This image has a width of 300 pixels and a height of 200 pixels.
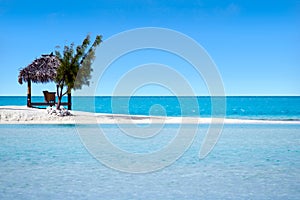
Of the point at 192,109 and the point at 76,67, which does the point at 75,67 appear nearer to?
the point at 76,67

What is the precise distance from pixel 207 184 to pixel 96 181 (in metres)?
2.44

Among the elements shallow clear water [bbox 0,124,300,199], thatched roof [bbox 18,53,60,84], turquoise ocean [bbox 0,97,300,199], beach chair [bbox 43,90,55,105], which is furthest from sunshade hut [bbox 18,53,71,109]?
shallow clear water [bbox 0,124,300,199]

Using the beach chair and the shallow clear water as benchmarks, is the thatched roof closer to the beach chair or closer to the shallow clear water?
the beach chair

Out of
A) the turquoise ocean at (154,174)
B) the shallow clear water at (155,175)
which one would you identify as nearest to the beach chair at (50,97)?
the turquoise ocean at (154,174)

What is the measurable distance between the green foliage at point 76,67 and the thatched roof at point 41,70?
1720 mm

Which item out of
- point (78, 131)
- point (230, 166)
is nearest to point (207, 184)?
point (230, 166)

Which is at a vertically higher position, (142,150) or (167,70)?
(167,70)

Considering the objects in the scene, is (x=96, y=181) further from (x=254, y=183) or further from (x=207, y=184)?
(x=254, y=183)

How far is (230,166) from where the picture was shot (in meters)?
11.0

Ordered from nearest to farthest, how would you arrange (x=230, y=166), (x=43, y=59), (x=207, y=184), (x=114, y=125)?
→ (x=207, y=184), (x=230, y=166), (x=114, y=125), (x=43, y=59)

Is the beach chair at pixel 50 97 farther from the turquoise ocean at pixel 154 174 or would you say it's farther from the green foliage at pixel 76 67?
the turquoise ocean at pixel 154 174

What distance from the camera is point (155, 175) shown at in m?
9.95

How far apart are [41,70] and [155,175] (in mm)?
22028

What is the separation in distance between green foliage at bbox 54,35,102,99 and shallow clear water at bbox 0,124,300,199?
41.8 feet
